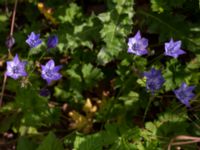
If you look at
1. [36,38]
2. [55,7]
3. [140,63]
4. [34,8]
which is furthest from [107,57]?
[34,8]

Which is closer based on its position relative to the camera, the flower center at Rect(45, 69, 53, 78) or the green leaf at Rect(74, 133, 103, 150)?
the green leaf at Rect(74, 133, 103, 150)

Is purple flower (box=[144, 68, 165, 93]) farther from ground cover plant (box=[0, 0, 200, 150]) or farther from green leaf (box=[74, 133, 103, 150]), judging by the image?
green leaf (box=[74, 133, 103, 150])

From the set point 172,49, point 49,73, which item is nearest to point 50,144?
point 49,73

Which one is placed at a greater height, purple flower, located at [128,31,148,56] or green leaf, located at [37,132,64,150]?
purple flower, located at [128,31,148,56]

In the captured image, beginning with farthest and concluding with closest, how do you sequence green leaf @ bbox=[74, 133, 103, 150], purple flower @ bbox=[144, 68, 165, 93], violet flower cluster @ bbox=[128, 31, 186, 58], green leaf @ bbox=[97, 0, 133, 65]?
green leaf @ bbox=[97, 0, 133, 65] < violet flower cluster @ bbox=[128, 31, 186, 58] < purple flower @ bbox=[144, 68, 165, 93] < green leaf @ bbox=[74, 133, 103, 150]

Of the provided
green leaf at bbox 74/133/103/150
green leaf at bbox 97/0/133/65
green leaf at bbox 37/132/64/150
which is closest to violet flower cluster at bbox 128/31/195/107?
green leaf at bbox 97/0/133/65

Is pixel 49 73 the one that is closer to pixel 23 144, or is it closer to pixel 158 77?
pixel 23 144

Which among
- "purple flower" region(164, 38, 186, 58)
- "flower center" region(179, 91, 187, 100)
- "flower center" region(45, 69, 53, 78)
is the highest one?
"purple flower" region(164, 38, 186, 58)
